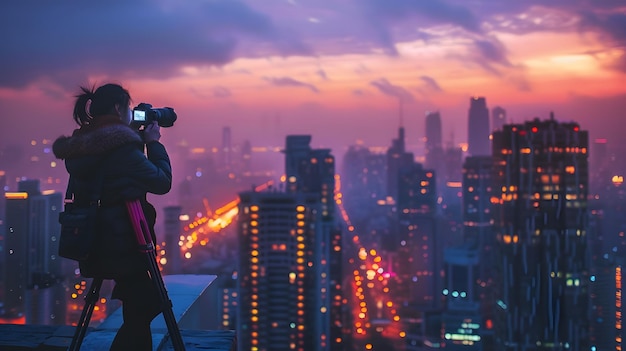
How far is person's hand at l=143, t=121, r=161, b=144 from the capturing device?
1649mm

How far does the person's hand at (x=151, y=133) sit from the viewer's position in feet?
5.41

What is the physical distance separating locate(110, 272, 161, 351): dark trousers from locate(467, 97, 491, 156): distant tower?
32.9m

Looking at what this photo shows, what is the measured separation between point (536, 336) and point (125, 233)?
15694 millimetres

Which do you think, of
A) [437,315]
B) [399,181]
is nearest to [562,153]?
[437,315]

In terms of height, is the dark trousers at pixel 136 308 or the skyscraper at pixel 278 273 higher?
the dark trousers at pixel 136 308

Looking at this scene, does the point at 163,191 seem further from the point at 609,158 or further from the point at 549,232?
the point at 549,232

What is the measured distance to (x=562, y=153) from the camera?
56.2 feet

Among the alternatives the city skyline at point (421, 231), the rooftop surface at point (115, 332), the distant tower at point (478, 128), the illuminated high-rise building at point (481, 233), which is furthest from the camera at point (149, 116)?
the distant tower at point (478, 128)

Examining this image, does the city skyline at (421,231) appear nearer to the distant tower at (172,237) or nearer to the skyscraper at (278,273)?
the skyscraper at (278,273)

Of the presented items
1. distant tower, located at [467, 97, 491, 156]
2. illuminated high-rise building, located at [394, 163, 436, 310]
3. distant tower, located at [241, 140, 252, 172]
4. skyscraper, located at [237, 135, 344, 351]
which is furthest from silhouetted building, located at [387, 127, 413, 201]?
skyscraper, located at [237, 135, 344, 351]

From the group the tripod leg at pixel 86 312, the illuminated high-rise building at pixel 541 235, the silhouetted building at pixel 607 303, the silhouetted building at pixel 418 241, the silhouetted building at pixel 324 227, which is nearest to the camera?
the tripod leg at pixel 86 312

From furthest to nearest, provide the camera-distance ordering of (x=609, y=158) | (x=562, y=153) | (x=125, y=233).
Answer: (x=562, y=153), (x=609, y=158), (x=125, y=233)

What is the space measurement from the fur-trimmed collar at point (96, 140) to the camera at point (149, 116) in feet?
0.27

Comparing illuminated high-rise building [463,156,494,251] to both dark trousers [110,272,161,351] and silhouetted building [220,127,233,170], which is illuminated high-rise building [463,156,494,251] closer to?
silhouetted building [220,127,233,170]
